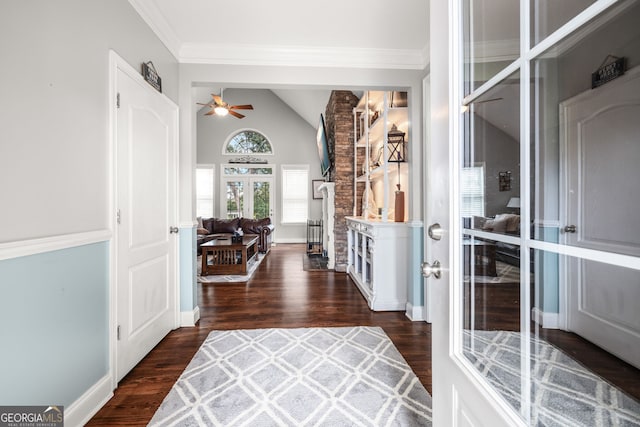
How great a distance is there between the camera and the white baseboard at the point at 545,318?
0.57 meters

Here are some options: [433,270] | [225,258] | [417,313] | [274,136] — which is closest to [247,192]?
[274,136]

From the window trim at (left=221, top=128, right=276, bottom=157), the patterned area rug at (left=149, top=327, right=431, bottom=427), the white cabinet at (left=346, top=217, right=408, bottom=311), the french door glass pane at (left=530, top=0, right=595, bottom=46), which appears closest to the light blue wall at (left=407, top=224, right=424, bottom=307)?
the white cabinet at (left=346, top=217, right=408, bottom=311)

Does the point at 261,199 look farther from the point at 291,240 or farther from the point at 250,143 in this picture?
the point at 250,143

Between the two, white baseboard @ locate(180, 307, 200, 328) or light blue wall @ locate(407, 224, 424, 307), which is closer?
white baseboard @ locate(180, 307, 200, 328)

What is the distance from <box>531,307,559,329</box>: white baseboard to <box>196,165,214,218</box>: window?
8.40 metres

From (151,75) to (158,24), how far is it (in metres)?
0.44

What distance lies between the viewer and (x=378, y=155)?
13.0 feet

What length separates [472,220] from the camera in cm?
80

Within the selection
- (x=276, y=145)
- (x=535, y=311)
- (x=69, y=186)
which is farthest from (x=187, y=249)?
(x=276, y=145)

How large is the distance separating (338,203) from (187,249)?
9.02ft

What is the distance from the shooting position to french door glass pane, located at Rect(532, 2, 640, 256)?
43 centimetres

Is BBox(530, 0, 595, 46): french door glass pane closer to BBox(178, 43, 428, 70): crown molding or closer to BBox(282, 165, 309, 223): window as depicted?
BBox(178, 43, 428, 70): crown molding

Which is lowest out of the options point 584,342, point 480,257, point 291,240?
point 291,240

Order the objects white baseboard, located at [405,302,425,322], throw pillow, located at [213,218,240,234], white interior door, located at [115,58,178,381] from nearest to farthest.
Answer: white interior door, located at [115,58,178,381] < white baseboard, located at [405,302,425,322] < throw pillow, located at [213,218,240,234]
